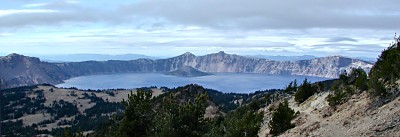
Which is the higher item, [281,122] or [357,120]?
[357,120]

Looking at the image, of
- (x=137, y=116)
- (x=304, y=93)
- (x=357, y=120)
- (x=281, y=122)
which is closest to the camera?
(x=357, y=120)

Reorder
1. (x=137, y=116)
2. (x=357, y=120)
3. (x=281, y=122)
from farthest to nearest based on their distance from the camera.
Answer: (x=281, y=122)
(x=137, y=116)
(x=357, y=120)

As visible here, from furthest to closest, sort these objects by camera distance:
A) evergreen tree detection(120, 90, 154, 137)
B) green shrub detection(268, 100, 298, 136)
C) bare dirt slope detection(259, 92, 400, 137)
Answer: green shrub detection(268, 100, 298, 136) < evergreen tree detection(120, 90, 154, 137) < bare dirt slope detection(259, 92, 400, 137)

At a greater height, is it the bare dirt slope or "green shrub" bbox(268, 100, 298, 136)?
the bare dirt slope

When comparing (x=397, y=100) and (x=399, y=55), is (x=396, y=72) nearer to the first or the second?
(x=399, y=55)

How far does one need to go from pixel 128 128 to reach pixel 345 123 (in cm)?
1797

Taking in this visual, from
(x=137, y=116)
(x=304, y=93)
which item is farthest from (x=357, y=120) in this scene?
(x=304, y=93)

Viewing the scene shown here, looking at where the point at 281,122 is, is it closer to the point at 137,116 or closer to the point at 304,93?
the point at 137,116

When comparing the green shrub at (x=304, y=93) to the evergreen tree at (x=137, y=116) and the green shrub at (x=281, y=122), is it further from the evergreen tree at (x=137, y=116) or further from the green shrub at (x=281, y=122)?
the evergreen tree at (x=137, y=116)

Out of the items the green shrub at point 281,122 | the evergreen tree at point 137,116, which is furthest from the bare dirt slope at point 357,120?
the evergreen tree at point 137,116

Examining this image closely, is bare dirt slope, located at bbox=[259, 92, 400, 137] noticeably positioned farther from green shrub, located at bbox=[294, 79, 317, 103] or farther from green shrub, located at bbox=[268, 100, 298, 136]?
green shrub, located at bbox=[294, 79, 317, 103]

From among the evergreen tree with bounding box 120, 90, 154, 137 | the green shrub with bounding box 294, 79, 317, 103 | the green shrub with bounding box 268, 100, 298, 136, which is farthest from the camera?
the green shrub with bounding box 294, 79, 317, 103

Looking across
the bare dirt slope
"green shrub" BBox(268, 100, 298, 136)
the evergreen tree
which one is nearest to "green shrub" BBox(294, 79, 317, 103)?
the bare dirt slope

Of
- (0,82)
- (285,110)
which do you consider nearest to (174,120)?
(285,110)
